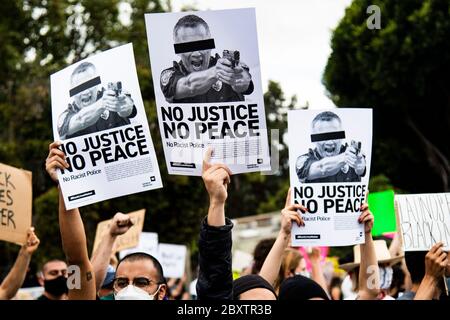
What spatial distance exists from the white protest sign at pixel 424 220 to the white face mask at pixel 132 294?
1.38 meters

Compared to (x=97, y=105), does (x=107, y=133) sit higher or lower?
lower

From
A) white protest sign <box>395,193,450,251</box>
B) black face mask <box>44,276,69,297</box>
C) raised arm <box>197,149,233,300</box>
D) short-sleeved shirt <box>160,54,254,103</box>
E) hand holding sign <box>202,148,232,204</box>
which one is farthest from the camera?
black face mask <box>44,276,69,297</box>

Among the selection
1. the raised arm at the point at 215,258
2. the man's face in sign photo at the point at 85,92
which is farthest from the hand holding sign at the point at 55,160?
the raised arm at the point at 215,258

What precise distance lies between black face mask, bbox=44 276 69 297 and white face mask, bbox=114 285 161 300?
249cm

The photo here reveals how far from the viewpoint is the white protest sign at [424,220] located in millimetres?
4230

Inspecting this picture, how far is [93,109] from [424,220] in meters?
1.79

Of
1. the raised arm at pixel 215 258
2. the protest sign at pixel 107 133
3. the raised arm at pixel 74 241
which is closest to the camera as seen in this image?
the raised arm at pixel 215 258

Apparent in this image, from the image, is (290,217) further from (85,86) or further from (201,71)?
(85,86)

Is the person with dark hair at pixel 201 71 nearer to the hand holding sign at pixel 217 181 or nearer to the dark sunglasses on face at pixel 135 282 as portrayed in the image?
the hand holding sign at pixel 217 181

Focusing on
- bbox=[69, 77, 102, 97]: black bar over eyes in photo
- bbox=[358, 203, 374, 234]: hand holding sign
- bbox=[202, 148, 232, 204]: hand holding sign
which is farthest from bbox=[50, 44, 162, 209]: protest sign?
bbox=[358, 203, 374, 234]: hand holding sign

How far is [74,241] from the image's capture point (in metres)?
3.94

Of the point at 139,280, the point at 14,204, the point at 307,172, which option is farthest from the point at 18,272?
the point at 307,172

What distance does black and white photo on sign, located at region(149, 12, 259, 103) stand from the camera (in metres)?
3.76

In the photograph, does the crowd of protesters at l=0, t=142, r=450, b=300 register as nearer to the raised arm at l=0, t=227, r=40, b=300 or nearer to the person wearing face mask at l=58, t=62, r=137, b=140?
the raised arm at l=0, t=227, r=40, b=300
